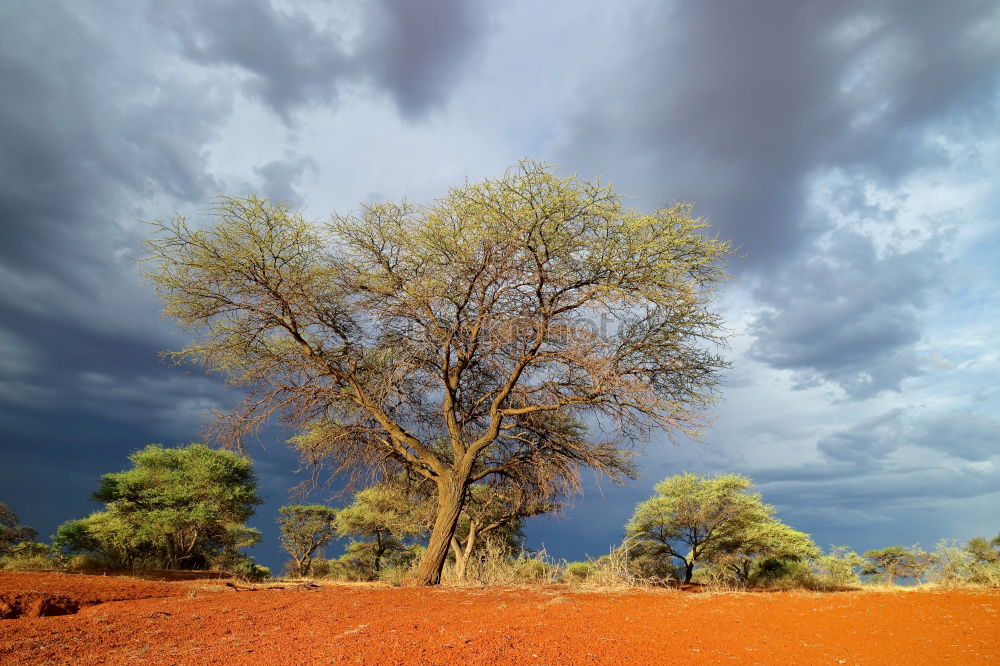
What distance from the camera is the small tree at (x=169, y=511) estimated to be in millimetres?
18562

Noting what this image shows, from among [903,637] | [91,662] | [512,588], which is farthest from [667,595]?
[91,662]

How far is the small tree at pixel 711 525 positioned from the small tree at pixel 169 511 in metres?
16.6

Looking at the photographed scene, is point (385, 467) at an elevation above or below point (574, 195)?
below

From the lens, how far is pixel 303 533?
103 feet

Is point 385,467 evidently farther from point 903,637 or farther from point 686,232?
point 903,637

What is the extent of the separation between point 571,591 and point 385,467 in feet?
21.5

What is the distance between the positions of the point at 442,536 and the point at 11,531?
1921 centimetres

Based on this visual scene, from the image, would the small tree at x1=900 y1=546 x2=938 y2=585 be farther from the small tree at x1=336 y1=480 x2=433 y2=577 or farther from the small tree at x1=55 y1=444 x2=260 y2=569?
the small tree at x1=55 y1=444 x2=260 y2=569

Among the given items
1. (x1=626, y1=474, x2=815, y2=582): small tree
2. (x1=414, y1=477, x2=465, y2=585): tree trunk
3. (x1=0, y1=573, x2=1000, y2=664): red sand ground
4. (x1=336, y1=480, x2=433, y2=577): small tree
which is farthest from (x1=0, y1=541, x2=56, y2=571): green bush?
(x1=626, y1=474, x2=815, y2=582): small tree

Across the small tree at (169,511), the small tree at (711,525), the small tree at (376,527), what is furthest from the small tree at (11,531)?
the small tree at (711,525)

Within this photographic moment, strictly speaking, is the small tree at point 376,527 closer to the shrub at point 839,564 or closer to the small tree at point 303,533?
the small tree at point 303,533

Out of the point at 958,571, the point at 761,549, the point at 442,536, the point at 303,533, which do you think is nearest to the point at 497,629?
the point at 442,536

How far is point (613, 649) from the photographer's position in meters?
5.07

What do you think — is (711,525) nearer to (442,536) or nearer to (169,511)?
(442,536)
